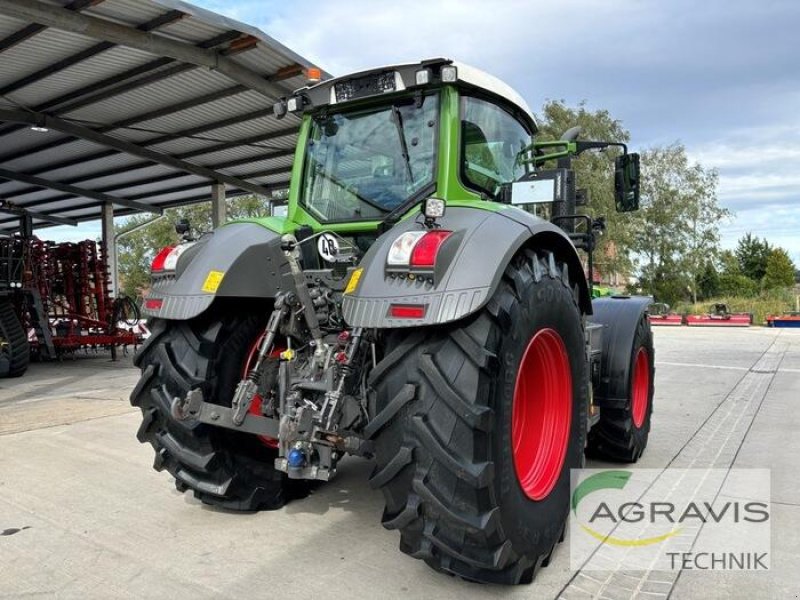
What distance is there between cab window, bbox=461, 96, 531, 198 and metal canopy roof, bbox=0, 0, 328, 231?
224 inches

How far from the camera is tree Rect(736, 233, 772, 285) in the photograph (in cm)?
4394

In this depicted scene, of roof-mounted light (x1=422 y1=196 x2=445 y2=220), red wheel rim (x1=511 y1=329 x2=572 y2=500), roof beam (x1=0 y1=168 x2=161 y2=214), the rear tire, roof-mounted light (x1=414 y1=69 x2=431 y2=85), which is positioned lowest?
the rear tire

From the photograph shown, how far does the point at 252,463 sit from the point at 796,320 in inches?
871

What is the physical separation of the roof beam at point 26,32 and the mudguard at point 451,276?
6730 mm

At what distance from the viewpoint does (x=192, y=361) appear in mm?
3129

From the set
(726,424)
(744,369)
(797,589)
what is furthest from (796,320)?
(797,589)

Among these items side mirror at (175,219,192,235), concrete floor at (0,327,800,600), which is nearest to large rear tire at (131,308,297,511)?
concrete floor at (0,327,800,600)

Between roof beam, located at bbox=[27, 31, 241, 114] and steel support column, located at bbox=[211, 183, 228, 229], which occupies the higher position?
roof beam, located at bbox=[27, 31, 241, 114]

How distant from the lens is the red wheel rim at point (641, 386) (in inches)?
188

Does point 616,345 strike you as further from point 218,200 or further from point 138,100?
point 218,200

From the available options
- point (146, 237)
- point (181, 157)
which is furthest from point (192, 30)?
point (146, 237)

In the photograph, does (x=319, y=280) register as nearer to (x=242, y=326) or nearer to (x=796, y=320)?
(x=242, y=326)

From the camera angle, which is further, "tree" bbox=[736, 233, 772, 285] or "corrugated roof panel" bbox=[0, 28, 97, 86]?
"tree" bbox=[736, 233, 772, 285]

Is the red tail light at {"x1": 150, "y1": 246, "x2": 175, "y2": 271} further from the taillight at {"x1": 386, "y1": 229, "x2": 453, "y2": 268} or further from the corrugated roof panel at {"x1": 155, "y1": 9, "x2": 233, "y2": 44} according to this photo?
the corrugated roof panel at {"x1": 155, "y1": 9, "x2": 233, "y2": 44}
